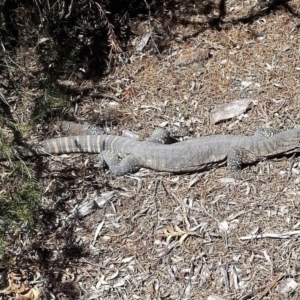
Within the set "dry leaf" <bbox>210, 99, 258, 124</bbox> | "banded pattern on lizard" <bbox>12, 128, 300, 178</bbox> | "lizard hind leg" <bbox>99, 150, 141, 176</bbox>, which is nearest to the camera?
"banded pattern on lizard" <bbox>12, 128, 300, 178</bbox>

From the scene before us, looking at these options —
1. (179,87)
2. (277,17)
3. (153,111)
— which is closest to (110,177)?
(153,111)

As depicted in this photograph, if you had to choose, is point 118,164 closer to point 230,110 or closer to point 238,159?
point 238,159

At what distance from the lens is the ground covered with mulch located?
569cm

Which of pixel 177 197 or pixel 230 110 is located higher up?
pixel 230 110

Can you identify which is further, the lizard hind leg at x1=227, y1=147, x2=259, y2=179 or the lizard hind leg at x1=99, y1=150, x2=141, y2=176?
the lizard hind leg at x1=99, y1=150, x2=141, y2=176

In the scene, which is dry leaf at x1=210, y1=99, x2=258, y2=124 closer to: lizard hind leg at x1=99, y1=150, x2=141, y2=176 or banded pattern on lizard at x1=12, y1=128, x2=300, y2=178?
banded pattern on lizard at x1=12, y1=128, x2=300, y2=178

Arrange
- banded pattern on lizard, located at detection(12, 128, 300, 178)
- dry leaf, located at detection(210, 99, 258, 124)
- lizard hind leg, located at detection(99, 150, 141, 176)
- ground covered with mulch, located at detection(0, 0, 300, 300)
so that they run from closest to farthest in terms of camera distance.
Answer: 1. ground covered with mulch, located at detection(0, 0, 300, 300)
2. banded pattern on lizard, located at detection(12, 128, 300, 178)
3. lizard hind leg, located at detection(99, 150, 141, 176)
4. dry leaf, located at detection(210, 99, 258, 124)

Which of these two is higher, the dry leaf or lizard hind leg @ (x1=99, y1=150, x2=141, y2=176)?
the dry leaf

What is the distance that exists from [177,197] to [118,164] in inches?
36.3

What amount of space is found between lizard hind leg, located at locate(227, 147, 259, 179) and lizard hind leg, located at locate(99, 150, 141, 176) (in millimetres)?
1052

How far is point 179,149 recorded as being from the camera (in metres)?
6.91

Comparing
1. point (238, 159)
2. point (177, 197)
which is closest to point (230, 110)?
point (238, 159)

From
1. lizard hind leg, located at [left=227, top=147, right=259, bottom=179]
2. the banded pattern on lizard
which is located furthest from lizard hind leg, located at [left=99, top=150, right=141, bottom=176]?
lizard hind leg, located at [left=227, top=147, right=259, bottom=179]

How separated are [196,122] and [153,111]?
0.61m
